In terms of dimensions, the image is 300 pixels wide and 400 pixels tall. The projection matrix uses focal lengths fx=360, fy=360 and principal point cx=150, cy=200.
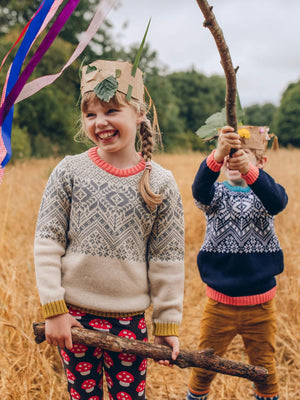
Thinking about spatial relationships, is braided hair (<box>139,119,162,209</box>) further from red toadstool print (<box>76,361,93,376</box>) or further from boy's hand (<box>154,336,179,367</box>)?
red toadstool print (<box>76,361,93,376</box>)

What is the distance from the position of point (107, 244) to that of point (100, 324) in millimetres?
285

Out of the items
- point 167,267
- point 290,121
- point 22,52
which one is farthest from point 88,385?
point 290,121

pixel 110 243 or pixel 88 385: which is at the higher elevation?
pixel 110 243

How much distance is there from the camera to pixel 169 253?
1.31m

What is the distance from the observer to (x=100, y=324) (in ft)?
4.13

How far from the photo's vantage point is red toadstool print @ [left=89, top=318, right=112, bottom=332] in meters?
1.26

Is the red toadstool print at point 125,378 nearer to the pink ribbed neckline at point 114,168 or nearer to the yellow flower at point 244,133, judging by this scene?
the pink ribbed neckline at point 114,168

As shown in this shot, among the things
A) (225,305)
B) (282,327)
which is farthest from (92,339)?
(282,327)

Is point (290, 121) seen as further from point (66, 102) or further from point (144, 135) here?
point (144, 135)

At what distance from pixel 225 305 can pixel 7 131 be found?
1.23 m

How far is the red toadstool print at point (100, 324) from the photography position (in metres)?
1.26

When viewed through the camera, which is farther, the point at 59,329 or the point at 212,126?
the point at 212,126

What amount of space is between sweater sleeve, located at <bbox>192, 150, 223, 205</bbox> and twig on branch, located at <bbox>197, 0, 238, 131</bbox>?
0.92ft

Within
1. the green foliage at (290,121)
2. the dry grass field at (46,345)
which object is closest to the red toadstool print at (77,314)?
the dry grass field at (46,345)
